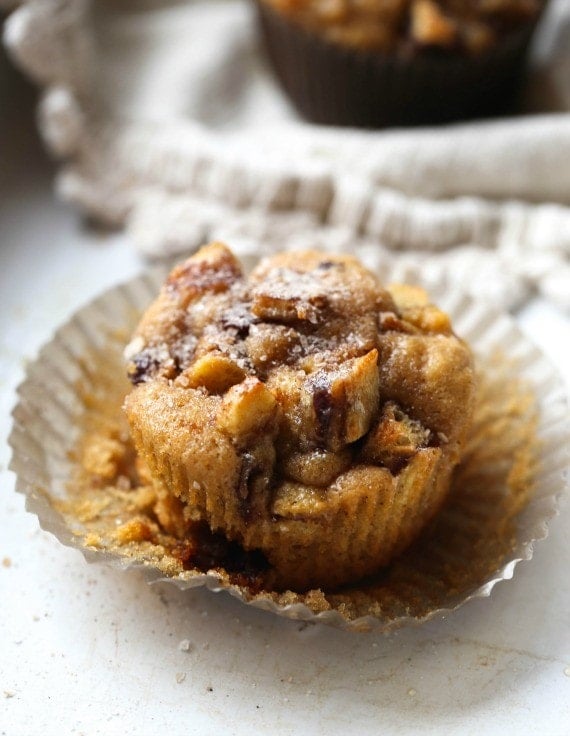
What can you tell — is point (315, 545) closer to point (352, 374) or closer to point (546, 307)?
point (352, 374)

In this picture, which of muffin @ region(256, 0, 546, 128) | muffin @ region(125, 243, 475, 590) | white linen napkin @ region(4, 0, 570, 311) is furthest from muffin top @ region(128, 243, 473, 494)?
muffin @ region(256, 0, 546, 128)

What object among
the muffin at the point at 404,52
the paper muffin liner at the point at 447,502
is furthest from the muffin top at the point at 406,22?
the paper muffin liner at the point at 447,502

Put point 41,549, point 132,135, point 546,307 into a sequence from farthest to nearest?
1. point 132,135
2. point 546,307
3. point 41,549

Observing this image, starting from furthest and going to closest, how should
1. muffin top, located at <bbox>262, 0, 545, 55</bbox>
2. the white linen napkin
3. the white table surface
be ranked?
muffin top, located at <bbox>262, 0, 545, 55</bbox> < the white linen napkin < the white table surface

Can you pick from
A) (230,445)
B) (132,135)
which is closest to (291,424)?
(230,445)

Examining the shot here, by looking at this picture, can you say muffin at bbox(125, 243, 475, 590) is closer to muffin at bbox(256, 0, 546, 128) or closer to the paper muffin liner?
the paper muffin liner

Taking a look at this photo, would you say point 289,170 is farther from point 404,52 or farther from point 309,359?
point 309,359
